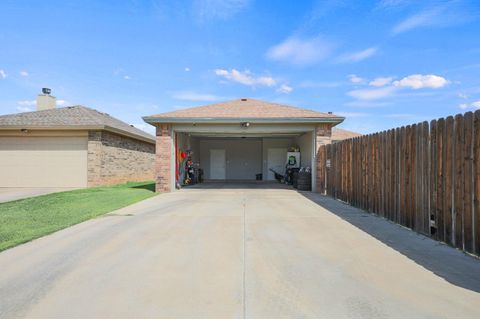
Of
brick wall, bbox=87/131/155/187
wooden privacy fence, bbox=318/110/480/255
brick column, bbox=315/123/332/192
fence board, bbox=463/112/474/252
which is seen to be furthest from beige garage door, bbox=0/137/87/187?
fence board, bbox=463/112/474/252

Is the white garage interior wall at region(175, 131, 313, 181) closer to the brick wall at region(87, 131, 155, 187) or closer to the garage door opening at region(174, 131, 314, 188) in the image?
the garage door opening at region(174, 131, 314, 188)

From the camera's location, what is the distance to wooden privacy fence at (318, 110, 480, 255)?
4.73 metres

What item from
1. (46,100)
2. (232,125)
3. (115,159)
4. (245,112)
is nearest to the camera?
(232,125)

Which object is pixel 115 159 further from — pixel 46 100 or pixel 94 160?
pixel 46 100

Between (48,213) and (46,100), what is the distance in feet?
51.6

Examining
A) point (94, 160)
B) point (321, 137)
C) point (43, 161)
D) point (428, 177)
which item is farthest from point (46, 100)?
point (428, 177)

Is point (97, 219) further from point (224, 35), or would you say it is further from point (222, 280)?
point (224, 35)

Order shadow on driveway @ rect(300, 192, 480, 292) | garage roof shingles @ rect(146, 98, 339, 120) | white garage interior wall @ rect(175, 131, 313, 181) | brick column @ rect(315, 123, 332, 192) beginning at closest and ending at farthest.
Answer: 1. shadow on driveway @ rect(300, 192, 480, 292)
2. brick column @ rect(315, 123, 332, 192)
3. garage roof shingles @ rect(146, 98, 339, 120)
4. white garage interior wall @ rect(175, 131, 313, 181)

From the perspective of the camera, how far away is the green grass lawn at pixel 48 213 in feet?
19.9

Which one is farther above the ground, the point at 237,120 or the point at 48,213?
the point at 237,120

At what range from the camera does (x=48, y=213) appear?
27.1ft

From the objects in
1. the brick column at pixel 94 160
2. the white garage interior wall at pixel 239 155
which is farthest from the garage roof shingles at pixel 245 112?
the white garage interior wall at pixel 239 155

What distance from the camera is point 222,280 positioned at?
377 cm

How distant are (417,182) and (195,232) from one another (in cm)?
433
